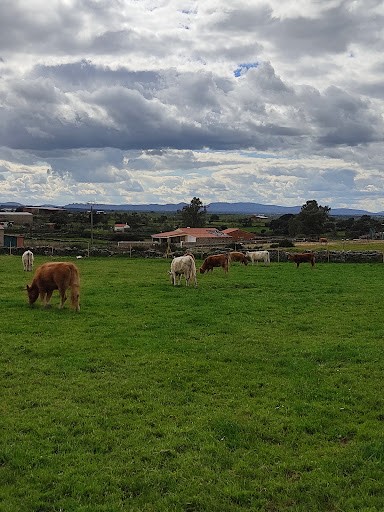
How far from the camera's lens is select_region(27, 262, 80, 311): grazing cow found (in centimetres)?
1545

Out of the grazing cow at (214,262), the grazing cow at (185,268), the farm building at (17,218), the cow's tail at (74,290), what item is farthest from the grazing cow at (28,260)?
the farm building at (17,218)

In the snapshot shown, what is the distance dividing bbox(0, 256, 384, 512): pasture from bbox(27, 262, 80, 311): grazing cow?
608 mm

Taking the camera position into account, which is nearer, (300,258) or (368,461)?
(368,461)

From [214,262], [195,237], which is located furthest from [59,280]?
[195,237]

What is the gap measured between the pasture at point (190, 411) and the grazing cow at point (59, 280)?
61 cm

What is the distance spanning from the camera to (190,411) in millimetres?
7684

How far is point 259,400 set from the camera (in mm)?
8164

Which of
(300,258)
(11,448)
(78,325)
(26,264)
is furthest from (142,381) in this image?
(300,258)

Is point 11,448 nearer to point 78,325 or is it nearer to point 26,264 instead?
point 78,325

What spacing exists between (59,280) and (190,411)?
29.4 ft

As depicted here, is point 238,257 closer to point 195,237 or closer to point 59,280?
point 59,280

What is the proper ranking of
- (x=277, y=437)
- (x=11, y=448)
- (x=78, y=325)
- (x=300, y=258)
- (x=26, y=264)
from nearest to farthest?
(x=11, y=448)
(x=277, y=437)
(x=78, y=325)
(x=26, y=264)
(x=300, y=258)

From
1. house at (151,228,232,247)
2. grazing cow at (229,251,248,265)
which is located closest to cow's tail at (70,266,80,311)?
grazing cow at (229,251,248,265)

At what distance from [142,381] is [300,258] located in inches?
1084
